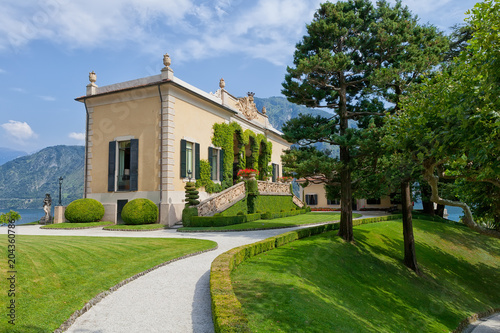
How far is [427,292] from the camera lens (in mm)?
15648

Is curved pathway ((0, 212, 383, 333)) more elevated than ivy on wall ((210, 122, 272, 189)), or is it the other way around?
ivy on wall ((210, 122, 272, 189))

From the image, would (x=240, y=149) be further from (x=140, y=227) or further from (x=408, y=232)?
(x=408, y=232)

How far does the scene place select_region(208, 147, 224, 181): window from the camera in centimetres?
2816

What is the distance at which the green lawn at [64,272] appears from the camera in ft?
21.2

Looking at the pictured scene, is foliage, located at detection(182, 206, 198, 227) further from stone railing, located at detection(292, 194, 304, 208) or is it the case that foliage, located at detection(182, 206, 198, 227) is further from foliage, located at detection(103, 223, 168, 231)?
stone railing, located at detection(292, 194, 304, 208)

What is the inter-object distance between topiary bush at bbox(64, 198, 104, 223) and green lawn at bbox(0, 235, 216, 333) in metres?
11.5

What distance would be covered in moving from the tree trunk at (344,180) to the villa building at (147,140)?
1151 centimetres

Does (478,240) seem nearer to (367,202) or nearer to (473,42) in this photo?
(367,202)

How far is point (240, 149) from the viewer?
32.9 metres

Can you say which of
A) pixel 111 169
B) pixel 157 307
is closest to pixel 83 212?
pixel 111 169

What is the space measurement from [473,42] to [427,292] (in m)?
11.6

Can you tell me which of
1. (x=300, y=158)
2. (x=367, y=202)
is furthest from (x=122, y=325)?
(x=367, y=202)

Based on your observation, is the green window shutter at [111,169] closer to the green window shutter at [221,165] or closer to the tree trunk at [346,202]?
the green window shutter at [221,165]

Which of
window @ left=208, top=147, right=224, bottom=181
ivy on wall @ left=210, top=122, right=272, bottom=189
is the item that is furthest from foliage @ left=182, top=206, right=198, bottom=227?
window @ left=208, top=147, right=224, bottom=181
